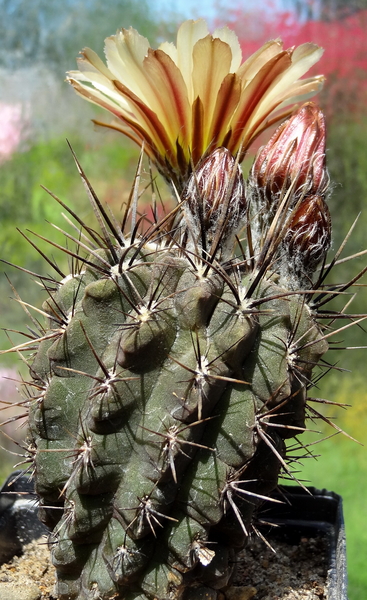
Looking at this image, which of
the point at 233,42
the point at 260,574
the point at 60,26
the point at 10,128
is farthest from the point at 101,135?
the point at 260,574

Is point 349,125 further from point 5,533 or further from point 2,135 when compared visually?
point 5,533

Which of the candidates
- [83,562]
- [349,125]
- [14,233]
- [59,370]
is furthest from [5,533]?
[349,125]

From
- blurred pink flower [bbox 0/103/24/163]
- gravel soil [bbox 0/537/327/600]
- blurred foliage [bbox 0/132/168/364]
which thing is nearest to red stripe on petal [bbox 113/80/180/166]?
gravel soil [bbox 0/537/327/600]

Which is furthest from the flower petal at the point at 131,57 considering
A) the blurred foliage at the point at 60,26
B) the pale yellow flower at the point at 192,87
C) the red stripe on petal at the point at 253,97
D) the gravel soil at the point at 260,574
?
the blurred foliage at the point at 60,26

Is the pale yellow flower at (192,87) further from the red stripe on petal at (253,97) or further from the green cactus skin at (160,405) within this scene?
the green cactus skin at (160,405)

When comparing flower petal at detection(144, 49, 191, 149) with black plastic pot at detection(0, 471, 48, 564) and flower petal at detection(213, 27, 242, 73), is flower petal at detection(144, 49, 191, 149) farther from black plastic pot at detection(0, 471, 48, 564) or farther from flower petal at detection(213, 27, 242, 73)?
black plastic pot at detection(0, 471, 48, 564)

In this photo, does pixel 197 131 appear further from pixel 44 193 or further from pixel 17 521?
pixel 44 193
